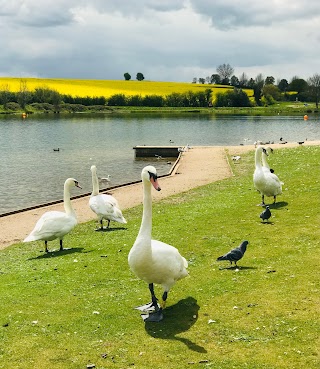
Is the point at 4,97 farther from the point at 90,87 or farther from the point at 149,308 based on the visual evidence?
the point at 149,308

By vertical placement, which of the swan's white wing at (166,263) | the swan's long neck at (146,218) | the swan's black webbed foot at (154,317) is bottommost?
the swan's black webbed foot at (154,317)

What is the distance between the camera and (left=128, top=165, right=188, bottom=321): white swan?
29.5ft

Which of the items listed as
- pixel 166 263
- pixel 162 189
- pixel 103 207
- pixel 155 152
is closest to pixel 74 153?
pixel 155 152

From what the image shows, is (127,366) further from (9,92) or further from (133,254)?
(9,92)

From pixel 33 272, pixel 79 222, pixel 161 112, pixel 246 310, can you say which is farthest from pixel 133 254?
pixel 161 112

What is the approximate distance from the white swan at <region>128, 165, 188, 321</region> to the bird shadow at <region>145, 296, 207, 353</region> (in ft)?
0.56

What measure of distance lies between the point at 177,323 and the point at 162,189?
1873 cm

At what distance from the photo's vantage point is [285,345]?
7.96 m

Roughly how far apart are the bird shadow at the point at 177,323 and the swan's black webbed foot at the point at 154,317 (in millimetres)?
57

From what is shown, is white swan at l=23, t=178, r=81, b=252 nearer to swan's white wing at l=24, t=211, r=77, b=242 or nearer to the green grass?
swan's white wing at l=24, t=211, r=77, b=242

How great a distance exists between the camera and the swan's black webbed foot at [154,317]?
29.9 feet

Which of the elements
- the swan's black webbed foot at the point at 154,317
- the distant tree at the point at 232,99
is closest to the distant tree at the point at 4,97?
the distant tree at the point at 232,99

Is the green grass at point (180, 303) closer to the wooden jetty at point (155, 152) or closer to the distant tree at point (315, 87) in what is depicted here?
the wooden jetty at point (155, 152)

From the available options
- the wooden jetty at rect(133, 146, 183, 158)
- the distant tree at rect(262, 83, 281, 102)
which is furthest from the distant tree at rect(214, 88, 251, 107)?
the wooden jetty at rect(133, 146, 183, 158)
